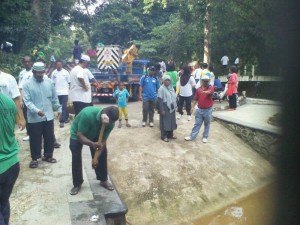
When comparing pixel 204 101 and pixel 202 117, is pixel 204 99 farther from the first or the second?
pixel 202 117

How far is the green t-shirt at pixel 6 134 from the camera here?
271 cm

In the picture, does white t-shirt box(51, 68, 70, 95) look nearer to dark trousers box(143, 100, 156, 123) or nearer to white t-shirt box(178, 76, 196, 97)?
dark trousers box(143, 100, 156, 123)

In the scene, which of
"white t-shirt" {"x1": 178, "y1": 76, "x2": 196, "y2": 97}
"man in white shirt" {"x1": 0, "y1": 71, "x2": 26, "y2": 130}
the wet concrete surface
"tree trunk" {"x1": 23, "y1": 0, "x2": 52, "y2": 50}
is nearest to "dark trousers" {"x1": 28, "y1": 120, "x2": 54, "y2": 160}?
the wet concrete surface

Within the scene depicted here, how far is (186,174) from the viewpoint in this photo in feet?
20.0

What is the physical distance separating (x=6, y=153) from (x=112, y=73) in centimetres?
1018

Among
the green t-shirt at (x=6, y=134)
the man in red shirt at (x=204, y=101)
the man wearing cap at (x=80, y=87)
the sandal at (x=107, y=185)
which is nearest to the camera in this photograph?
the green t-shirt at (x=6, y=134)

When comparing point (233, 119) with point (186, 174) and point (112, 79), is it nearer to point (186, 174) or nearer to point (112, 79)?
point (186, 174)

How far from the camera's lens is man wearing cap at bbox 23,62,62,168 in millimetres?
4855

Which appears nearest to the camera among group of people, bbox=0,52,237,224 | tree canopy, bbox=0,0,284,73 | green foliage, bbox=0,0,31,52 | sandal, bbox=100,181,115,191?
tree canopy, bbox=0,0,284,73

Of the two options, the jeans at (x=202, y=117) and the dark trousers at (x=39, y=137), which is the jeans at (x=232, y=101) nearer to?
the jeans at (x=202, y=117)

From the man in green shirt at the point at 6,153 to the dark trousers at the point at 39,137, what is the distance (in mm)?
2168

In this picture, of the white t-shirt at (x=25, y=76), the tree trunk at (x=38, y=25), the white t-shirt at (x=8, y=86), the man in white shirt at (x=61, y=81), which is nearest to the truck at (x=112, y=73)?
the tree trunk at (x=38, y=25)

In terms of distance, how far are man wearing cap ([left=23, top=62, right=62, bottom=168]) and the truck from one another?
6.71m

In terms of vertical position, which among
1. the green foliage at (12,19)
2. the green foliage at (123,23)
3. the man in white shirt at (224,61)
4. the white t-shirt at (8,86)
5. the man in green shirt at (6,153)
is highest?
the green foliage at (123,23)
